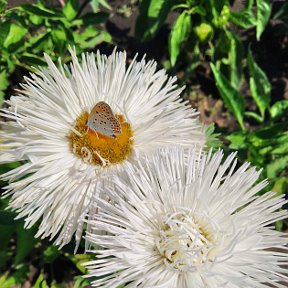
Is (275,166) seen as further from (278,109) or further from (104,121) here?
(104,121)

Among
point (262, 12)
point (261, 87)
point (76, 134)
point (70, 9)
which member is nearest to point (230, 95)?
point (261, 87)

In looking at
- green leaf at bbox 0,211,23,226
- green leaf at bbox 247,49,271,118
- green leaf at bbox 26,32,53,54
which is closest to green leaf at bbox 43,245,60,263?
green leaf at bbox 0,211,23,226

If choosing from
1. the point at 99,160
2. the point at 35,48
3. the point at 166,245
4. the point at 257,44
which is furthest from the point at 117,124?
the point at 257,44

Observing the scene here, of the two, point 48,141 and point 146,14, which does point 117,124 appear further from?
point 146,14

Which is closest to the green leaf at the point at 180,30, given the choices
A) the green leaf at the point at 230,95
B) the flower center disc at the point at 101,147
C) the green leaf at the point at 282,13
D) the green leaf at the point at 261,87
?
the green leaf at the point at 230,95

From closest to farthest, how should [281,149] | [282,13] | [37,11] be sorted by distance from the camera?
1. [37,11]
2. [281,149]
3. [282,13]

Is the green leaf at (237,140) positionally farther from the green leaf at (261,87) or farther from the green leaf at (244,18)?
the green leaf at (244,18)
